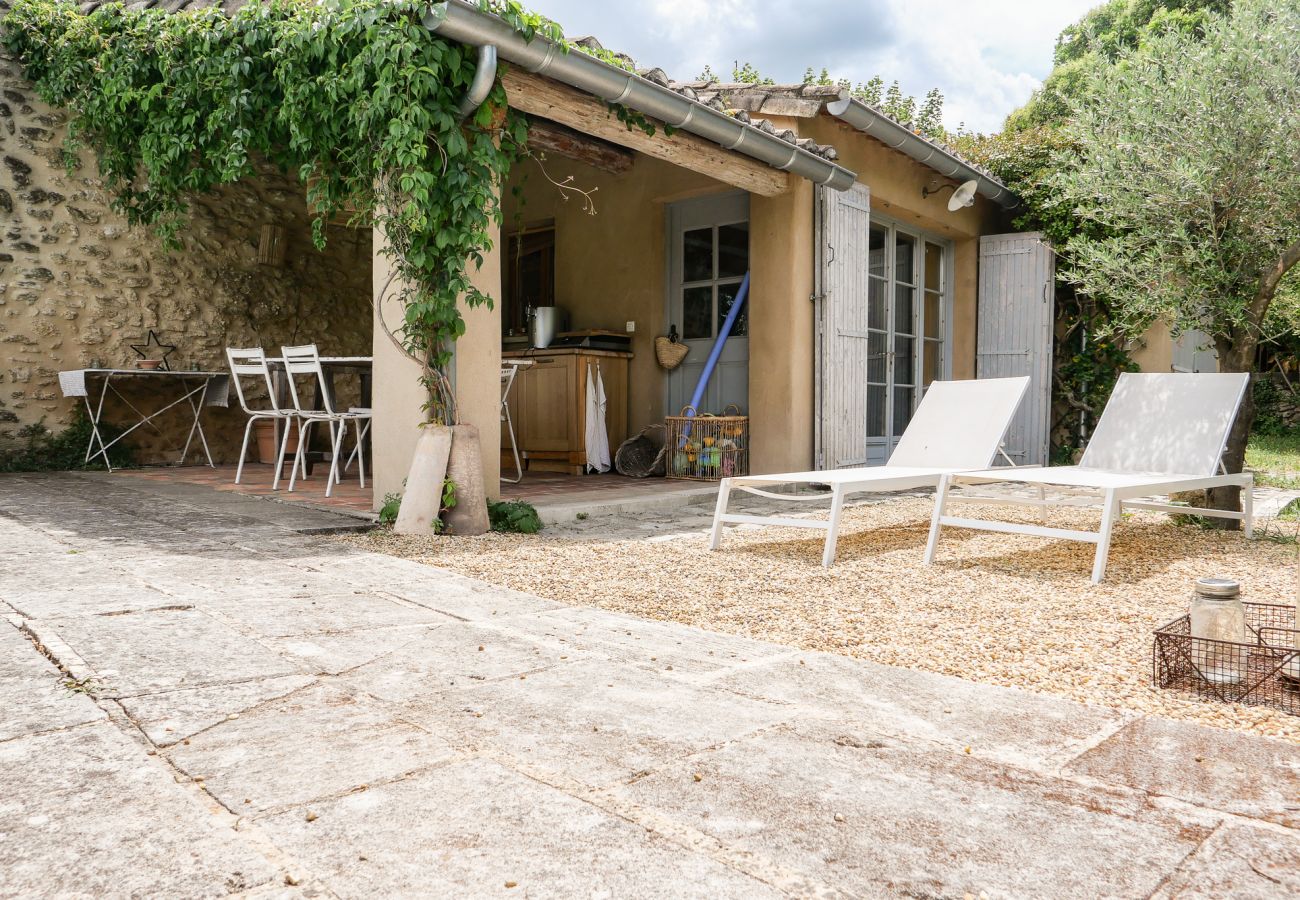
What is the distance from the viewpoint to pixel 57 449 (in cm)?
658

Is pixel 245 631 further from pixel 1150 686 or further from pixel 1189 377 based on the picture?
pixel 1189 377

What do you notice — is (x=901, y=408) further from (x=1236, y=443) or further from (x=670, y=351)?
(x=1236, y=443)

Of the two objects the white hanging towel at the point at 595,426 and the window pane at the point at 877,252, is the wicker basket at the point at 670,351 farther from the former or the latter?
the window pane at the point at 877,252

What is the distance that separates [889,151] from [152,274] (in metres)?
5.97

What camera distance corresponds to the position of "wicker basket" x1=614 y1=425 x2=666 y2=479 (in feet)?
23.2

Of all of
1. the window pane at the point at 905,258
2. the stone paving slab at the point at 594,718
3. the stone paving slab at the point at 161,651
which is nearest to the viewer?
the stone paving slab at the point at 594,718

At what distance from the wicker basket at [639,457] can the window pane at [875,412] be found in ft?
5.70

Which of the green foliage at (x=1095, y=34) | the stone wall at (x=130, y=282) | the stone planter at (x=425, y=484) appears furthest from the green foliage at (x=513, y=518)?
the green foliage at (x=1095, y=34)

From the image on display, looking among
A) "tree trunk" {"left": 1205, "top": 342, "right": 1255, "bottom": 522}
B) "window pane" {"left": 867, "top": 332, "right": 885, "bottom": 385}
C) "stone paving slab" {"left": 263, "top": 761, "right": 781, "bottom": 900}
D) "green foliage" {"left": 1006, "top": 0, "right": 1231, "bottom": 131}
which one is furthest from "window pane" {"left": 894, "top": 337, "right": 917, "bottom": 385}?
"green foliage" {"left": 1006, "top": 0, "right": 1231, "bottom": 131}

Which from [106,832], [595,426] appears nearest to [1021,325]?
[595,426]

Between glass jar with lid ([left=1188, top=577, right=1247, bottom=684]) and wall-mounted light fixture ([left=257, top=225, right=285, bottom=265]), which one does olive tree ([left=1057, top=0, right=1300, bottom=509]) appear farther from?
wall-mounted light fixture ([left=257, top=225, right=285, bottom=265])

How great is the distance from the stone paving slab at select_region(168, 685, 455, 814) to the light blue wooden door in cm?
557

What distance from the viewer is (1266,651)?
6.88 ft

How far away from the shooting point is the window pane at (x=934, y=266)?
8.34 m
